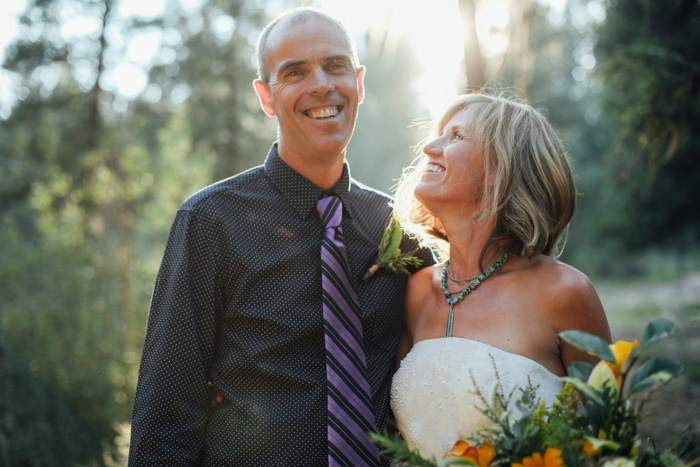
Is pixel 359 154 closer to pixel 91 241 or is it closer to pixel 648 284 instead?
pixel 648 284

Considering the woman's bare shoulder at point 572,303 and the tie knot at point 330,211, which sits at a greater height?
the tie knot at point 330,211

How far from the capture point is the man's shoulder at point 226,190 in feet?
8.46

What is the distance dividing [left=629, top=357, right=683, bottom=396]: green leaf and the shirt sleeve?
1739 mm

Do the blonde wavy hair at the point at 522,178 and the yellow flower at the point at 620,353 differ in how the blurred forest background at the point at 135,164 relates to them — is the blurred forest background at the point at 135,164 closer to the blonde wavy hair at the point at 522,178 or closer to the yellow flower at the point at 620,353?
the blonde wavy hair at the point at 522,178

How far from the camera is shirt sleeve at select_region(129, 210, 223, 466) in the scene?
229 centimetres

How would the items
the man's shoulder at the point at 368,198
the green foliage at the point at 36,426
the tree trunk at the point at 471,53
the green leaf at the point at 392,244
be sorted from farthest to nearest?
1. the green foliage at the point at 36,426
2. the tree trunk at the point at 471,53
3. the man's shoulder at the point at 368,198
4. the green leaf at the point at 392,244

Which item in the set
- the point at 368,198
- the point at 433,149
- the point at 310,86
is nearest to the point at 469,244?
the point at 433,149

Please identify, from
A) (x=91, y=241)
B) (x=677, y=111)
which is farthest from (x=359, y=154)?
(x=677, y=111)

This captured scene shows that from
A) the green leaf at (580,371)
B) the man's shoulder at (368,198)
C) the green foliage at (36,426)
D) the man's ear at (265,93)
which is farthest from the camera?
the green foliage at (36,426)

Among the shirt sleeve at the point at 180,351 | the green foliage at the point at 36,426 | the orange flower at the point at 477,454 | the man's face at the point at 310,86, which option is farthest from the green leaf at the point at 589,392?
the green foliage at the point at 36,426

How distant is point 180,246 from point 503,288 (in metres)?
1.46

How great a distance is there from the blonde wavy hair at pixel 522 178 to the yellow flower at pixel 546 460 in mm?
1339

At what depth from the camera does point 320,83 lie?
276cm

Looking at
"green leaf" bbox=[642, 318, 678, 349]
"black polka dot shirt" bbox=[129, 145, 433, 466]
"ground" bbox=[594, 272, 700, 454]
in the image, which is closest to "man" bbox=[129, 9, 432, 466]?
"black polka dot shirt" bbox=[129, 145, 433, 466]
